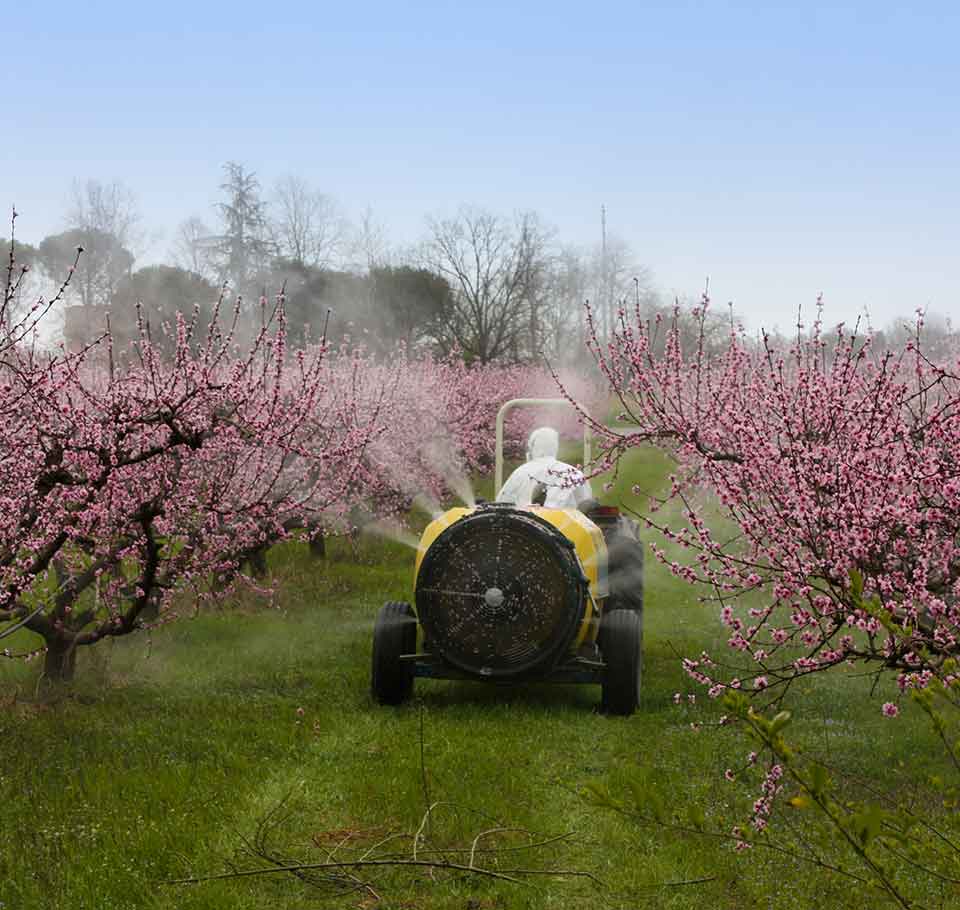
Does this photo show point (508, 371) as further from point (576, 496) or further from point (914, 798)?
point (914, 798)

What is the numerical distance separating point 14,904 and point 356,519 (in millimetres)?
13992

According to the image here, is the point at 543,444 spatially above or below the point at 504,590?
above

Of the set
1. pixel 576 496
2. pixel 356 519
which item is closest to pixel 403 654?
pixel 576 496

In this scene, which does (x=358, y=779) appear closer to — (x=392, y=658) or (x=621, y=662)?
(x=392, y=658)

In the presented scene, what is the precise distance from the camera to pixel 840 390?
7582 millimetres

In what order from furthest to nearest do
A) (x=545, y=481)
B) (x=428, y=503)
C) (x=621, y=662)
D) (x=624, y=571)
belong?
(x=428, y=503), (x=624, y=571), (x=545, y=481), (x=621, y=662)

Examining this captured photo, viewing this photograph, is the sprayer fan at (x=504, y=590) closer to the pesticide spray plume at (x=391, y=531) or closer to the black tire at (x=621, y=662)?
the black tire at (x=621, y=662)

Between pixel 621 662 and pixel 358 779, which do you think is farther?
pixel 621 662

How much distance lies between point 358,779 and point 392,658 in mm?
1768

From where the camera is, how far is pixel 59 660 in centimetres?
891

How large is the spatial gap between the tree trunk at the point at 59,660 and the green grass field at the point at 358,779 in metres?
0.20

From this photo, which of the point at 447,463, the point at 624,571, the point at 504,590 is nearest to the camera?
the point at 504,590

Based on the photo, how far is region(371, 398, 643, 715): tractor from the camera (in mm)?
7590

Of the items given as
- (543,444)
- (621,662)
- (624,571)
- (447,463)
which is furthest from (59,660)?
(447,463)
